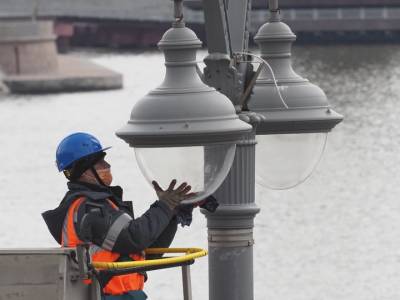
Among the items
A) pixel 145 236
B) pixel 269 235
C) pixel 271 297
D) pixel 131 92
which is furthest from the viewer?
pixel 131 92

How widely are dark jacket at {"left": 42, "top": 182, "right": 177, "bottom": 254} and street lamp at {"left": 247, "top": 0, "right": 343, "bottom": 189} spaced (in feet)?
4.21

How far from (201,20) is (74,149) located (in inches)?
3483

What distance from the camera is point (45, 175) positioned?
30.8 m

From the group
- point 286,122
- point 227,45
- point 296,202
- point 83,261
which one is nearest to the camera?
point 83,261

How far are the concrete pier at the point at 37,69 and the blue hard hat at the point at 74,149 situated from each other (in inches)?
1987

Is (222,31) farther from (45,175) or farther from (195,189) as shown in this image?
(45,175)

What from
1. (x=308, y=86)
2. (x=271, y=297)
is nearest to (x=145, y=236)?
(x=308, y=86)

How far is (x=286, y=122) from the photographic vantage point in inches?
252

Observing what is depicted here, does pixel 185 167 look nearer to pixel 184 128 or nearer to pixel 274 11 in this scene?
pixel 184 128

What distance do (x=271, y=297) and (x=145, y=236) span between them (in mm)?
12862

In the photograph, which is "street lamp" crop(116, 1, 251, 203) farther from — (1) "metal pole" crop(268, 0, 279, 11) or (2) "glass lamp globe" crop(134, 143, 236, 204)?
(1) "metal pole" crop(268, 0, 279, 11)

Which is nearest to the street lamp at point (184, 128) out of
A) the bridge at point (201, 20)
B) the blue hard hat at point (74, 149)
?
the blue hard hat at point (74, 149)

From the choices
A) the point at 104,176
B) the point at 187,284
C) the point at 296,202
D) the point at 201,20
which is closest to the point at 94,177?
the point at 104,176

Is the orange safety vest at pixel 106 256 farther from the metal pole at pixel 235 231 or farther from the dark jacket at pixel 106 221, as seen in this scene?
the metal pole at pixel 235 231
